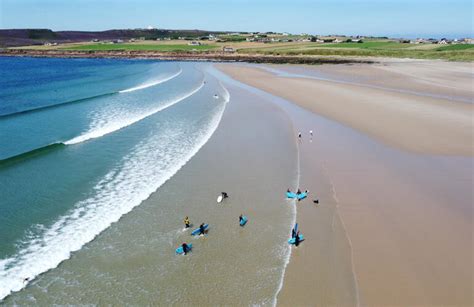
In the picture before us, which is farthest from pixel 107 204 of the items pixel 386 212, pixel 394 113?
pixel 394 113

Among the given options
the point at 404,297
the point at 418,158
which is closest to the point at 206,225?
the point at 404,297

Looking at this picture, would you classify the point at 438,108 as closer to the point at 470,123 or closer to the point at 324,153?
the point at 470,123

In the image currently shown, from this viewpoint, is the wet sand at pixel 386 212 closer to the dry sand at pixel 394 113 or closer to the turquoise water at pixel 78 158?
the dry sand at pixel 394 113

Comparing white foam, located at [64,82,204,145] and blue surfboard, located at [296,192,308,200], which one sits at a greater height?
blue surfboard, located at [296,192,308,200]

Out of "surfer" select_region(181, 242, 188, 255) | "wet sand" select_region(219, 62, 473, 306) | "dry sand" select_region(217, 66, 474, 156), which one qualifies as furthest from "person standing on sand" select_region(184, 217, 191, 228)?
"dry sand" select_region(217, 66, 474, 156)

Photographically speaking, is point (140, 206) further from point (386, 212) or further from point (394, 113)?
point (394, 113)

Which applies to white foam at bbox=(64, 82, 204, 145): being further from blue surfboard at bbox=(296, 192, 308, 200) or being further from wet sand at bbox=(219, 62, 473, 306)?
blue surfboard at bbox=(296, 192, 308, 200)

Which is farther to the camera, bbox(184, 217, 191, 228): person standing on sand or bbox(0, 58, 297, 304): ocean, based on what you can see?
bbox(184, 217, 191, 228): person standing on sand
